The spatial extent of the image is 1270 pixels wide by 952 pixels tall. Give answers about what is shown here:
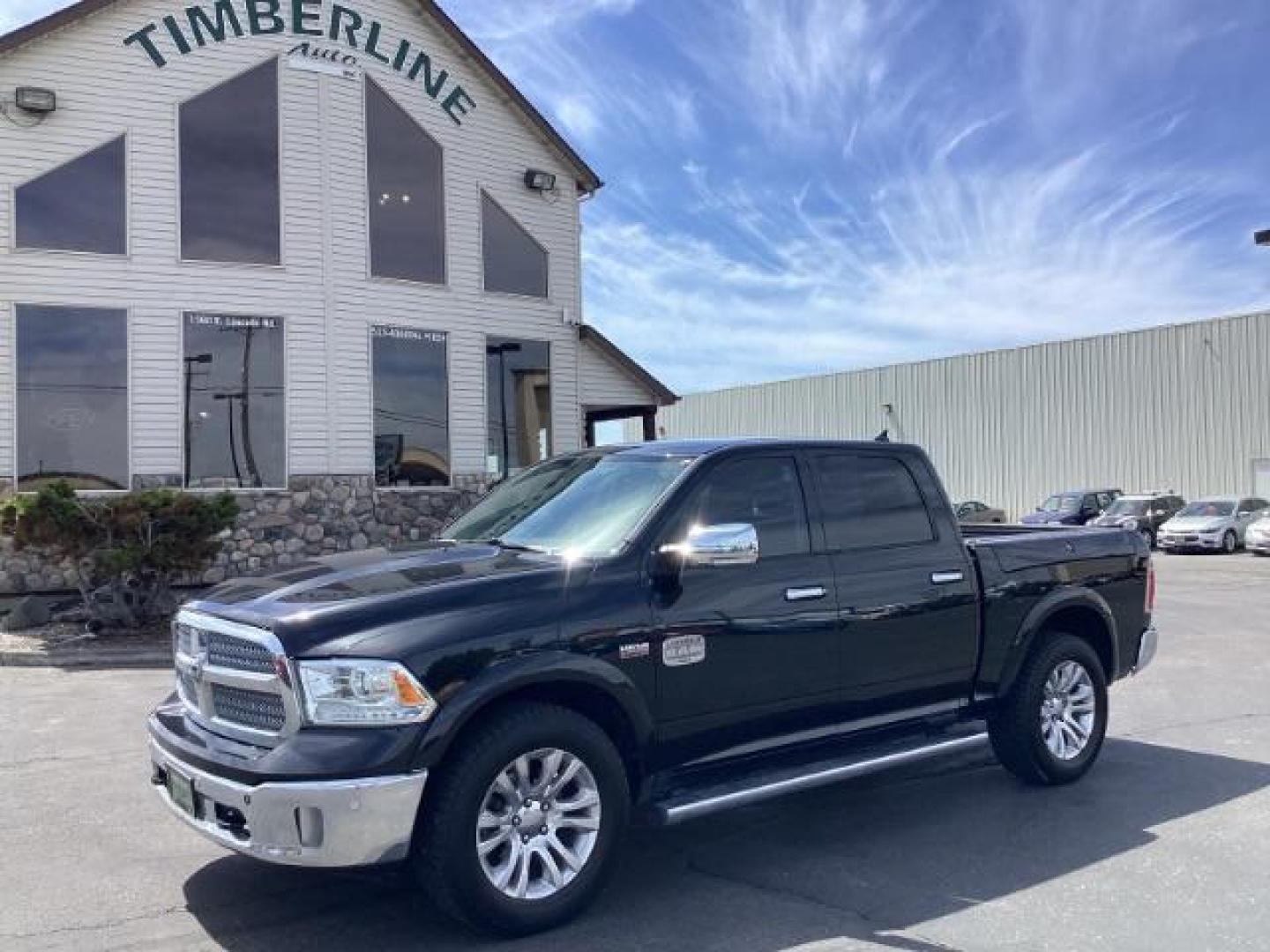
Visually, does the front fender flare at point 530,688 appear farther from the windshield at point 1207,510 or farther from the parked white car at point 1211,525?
the windshield at point 1207,510

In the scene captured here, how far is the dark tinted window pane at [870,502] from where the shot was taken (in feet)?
18.7

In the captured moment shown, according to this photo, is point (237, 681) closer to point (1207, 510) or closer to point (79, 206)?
point (79, 206)

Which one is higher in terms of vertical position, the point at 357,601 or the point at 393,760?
the point at 357,601

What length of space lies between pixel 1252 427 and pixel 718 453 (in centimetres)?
3518

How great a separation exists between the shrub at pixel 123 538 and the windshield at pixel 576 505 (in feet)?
26.0

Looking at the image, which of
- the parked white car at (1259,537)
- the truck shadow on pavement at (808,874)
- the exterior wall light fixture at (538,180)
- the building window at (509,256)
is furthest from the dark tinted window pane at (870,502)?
the parked white car at (1259,537)

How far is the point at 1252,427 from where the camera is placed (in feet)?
116

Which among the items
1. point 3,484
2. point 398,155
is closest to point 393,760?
point 3,484

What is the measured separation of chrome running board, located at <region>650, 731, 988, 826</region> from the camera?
4.70 metres

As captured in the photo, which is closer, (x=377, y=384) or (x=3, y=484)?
(x=3, y=484)

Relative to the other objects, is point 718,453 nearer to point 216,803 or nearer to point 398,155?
point 216,803

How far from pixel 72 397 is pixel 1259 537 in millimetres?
25673

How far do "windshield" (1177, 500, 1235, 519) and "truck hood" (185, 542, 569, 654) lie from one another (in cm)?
2947

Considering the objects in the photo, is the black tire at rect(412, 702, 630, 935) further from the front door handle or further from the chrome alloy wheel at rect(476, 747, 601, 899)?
the front door handle
